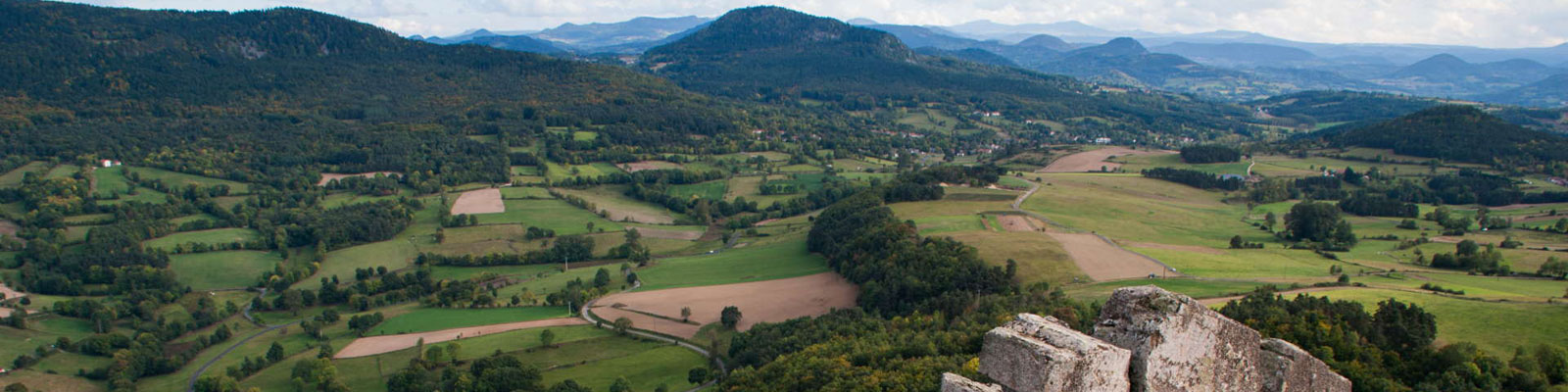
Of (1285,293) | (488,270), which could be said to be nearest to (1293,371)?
(1285,293)

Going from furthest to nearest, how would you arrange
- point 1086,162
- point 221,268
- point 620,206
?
point 1086,162, point 620,206, point 221,268

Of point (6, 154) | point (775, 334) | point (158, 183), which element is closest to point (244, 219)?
point (158, 183)

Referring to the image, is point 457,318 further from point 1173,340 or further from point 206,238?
point 1173,340

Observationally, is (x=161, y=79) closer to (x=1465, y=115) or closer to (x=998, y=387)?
(x=998, y=387)

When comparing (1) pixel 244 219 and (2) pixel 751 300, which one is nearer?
(2) pixel 751 300

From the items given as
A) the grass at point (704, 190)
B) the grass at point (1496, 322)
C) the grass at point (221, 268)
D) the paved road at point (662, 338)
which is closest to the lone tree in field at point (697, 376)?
the paved road at point (662, 338)
